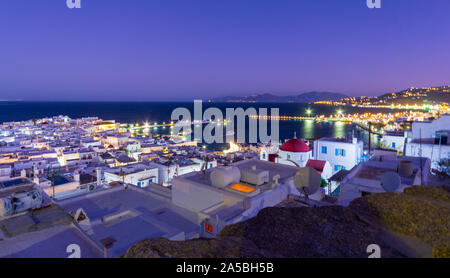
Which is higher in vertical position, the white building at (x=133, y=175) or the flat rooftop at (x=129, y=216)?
the flat rooftop at (x=129, y=216)

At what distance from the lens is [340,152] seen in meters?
22.8

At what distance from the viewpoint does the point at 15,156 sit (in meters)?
34.7

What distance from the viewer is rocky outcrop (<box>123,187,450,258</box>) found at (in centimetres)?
447

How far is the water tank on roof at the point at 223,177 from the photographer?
9.51 metres

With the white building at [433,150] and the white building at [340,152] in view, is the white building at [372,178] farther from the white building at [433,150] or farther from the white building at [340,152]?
the white building at [340,152]

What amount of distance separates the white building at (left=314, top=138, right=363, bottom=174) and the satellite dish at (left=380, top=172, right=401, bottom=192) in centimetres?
1398

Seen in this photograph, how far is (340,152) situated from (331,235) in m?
19.0

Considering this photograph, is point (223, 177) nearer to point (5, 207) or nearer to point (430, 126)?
point (5, 207)

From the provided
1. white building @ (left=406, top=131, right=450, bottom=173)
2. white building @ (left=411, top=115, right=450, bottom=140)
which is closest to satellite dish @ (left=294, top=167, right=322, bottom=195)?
white building @ (left=406, top=131, right=450, bottom=173)

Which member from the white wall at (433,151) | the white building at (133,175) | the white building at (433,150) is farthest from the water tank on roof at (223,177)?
the white building at (133,175)

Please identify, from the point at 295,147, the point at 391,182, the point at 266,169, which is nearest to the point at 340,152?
the point at 295,147

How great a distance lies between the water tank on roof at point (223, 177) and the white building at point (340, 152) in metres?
15.7
